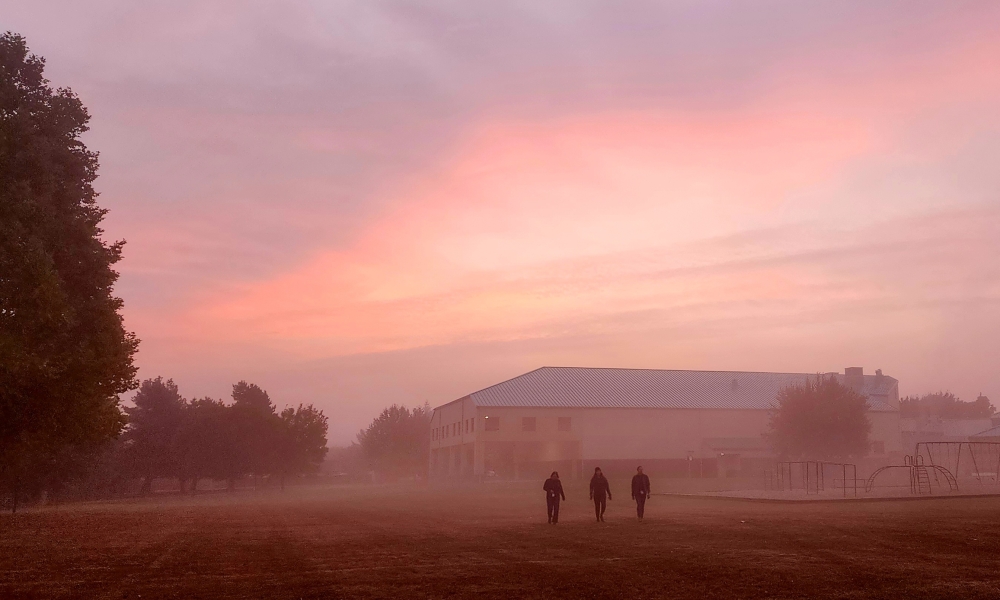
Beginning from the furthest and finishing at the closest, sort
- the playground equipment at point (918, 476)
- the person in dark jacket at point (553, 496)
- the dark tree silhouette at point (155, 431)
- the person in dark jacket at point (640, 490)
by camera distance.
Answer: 1. the dark tree silhouette at point (155, 431)
2. the playground equipment at point (918, 476)
3. the person in dark jacket at point (640, 490)
4. the person in dark jacket at point (553, 496)

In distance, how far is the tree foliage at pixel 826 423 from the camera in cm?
7625

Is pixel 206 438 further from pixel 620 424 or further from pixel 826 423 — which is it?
pixel 826 423

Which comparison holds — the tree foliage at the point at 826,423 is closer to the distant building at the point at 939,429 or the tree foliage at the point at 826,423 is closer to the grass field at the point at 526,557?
the distant building at the point at 939,429

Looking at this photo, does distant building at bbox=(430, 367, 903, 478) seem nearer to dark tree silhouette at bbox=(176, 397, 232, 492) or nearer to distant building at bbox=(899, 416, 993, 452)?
distant building at bbox=(899, 416, 993, 452)

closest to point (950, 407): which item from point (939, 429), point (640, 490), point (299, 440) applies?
point (939, 429)

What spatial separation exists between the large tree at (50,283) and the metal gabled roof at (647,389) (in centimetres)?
6341

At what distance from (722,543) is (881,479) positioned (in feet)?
196

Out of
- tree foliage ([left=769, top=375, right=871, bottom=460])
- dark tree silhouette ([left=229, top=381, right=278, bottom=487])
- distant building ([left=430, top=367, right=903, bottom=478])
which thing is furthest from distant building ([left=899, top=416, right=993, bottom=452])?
dark tree silhouette ([left=229, top=381, right=278, bottom=487])

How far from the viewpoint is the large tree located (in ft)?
86.5

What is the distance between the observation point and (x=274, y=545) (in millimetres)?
23047

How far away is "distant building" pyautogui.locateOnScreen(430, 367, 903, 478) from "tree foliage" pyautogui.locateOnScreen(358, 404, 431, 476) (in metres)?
31.3

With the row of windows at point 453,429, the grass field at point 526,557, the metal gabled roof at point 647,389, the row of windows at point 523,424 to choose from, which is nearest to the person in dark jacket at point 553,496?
the grass field at point 526,557

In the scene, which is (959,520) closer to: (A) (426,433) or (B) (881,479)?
(B) (881,479)

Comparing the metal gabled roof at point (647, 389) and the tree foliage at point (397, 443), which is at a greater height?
the metal gabled roof at point (647, 389)
